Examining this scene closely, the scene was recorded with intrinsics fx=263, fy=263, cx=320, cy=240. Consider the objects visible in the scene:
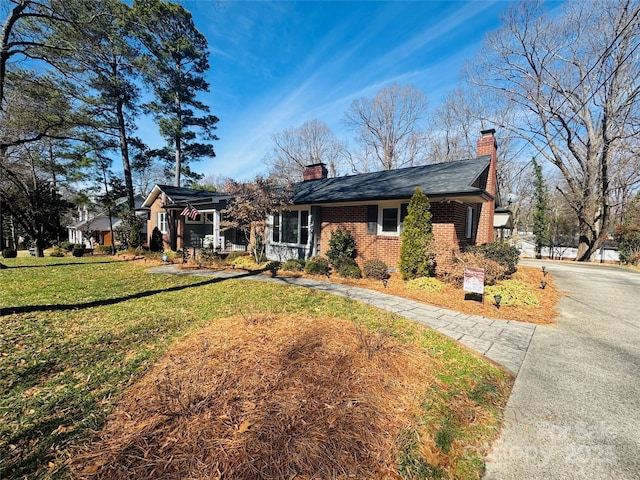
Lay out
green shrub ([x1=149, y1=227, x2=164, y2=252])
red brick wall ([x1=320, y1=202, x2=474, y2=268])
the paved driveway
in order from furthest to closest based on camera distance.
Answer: green shrub ([x1=149, y1=227, x2=164, y2=252]), red brick wall ([x1=320, y1=202, x2=474, y2=268]), the paved driveway

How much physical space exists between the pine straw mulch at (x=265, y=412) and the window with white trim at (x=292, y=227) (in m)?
8.36

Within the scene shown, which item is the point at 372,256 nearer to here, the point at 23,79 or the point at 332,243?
the point at 332,243

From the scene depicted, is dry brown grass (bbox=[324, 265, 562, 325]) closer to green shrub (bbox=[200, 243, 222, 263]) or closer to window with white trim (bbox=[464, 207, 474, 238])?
window with white trim (bbox=[464, 207, 474, 238])

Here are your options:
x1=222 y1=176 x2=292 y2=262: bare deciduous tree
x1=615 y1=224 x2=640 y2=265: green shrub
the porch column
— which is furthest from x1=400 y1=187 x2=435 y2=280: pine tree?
x1=615 y1=224 x2=640 y2=265: green shrub

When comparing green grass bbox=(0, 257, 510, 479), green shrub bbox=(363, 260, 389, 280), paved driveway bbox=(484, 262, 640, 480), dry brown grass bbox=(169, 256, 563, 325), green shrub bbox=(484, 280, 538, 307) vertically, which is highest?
green shrub bbox=(363, 260, 389, 280)

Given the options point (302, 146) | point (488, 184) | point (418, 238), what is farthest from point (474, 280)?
point (302, 146)

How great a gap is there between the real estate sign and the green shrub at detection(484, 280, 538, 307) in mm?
754

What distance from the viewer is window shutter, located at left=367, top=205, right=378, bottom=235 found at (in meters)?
10.0

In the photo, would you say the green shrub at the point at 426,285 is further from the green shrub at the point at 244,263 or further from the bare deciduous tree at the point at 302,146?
the bare deciduous tree at the point at 302,146

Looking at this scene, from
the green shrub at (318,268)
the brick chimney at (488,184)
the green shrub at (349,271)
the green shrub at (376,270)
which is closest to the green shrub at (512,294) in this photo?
the green shrub at (376,270)

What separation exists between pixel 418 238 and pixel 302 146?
2514 cm

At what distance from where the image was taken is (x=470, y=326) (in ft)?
16.3

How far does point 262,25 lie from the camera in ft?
28.1

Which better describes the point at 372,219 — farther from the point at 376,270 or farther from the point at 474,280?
the point at 474,280
